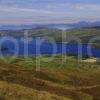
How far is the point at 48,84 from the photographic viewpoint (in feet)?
83.8

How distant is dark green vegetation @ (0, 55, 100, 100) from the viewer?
854 inches

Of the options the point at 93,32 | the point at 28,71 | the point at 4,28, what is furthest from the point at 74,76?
the point at 93,32

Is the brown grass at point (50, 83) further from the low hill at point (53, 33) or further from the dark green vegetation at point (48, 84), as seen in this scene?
the low hill at point (53, 33)

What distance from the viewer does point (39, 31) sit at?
271 ft

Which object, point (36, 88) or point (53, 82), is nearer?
point (36, 88)

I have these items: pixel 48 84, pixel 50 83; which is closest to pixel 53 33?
pixel 50 83

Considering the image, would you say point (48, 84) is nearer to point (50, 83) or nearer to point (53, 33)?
point (50, 83)

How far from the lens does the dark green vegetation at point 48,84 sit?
21.7 m

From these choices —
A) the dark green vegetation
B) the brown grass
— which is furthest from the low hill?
the brown grass

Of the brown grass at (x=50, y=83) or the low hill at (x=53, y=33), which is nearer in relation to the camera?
→ the brown grass at (x=50, y=83)

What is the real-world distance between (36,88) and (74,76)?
220 inches

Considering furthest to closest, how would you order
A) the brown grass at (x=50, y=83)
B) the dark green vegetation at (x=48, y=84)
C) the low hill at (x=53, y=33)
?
the low hill at (x=53, y=33) → the brown grass at (x=50, y=83) → the dark green vegetation at (x=48, y=84)

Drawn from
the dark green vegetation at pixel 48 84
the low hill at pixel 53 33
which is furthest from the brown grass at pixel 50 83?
the low hill at pixel 53 33

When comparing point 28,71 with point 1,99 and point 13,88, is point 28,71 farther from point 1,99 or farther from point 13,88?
point 1,99
